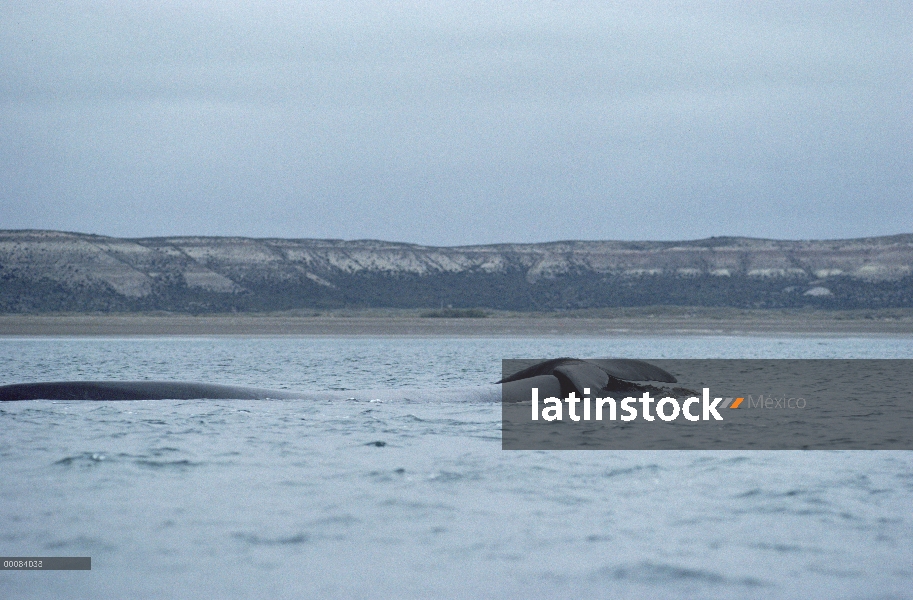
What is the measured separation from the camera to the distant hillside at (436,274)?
3984 inches

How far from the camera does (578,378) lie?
1564cm

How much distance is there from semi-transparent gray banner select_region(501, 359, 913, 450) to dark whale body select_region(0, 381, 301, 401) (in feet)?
13.5

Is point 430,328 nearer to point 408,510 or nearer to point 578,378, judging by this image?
point 578,378

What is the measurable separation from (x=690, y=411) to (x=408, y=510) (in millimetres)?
8161

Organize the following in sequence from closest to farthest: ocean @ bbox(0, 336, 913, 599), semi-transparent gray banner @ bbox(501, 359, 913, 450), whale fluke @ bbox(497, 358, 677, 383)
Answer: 1. ocean @ bbox(0, 336, 913, 599)
2. semi-transparent gray banner @ bbox(501, 359, 913, 450)
3. whale fluke @ bbox(497, 358, 677, 383)

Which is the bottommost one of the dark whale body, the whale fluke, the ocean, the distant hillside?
the ocean

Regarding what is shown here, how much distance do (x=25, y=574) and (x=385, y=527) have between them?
8.23 feet

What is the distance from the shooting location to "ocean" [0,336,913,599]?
632 cm

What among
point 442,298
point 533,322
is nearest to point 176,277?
point 442,298

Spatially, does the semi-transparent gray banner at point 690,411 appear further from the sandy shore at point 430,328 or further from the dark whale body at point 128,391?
the sandy shore at point 430,328

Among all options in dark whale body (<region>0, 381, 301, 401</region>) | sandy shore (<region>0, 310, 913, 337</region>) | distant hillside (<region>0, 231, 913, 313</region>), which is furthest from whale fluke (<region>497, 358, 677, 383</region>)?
distant hillside (<region>0, 231, 913, 313</region>)

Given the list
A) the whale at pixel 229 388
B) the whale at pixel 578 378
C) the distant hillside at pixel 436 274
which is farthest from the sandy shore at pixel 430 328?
the distant hillside at pixel 436 274

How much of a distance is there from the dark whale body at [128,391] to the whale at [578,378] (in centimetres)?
363

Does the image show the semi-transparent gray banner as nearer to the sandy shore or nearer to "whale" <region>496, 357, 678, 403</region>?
"whale" <region>496, 357, 678, 403</region>
